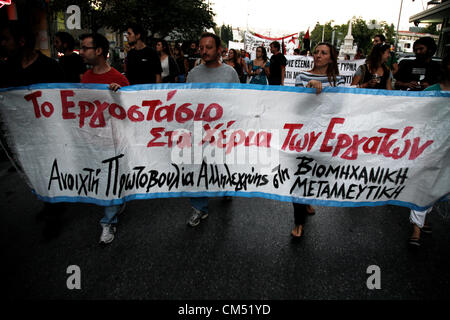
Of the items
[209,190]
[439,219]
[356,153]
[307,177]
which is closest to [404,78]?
[439,219]

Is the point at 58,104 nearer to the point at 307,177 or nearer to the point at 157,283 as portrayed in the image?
the point at 157,283

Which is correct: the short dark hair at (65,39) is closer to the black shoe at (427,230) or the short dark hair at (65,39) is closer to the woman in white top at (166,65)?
the woman in white top at (166,65)

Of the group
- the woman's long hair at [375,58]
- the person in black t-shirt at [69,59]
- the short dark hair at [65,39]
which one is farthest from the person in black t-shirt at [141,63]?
the woman's long hair at [375,58]

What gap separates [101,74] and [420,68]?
492 cm

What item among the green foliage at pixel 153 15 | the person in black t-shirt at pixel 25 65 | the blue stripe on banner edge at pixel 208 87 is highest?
the green foliage at pixel 153 15

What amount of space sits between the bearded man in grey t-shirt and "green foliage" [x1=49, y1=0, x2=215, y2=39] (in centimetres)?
1386

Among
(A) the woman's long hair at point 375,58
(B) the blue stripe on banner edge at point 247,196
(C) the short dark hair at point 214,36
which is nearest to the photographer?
(B) the blue stripe on banner edge at point 247,196

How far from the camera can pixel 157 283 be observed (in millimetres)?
2369

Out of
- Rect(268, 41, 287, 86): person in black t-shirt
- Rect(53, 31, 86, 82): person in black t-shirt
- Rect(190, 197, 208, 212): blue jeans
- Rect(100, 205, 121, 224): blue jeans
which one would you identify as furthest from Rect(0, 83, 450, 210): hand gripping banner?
Rect(268, 41, 287, 86): person in black t-shirt

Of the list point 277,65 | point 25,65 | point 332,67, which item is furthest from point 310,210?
point 277,65

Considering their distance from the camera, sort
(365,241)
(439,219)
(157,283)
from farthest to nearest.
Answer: (439,219) < (365,241) < (157,283)

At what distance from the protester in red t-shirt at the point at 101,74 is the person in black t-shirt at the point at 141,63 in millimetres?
1725

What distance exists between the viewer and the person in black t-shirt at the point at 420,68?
15.7 feet

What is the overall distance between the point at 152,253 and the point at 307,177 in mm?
1608
